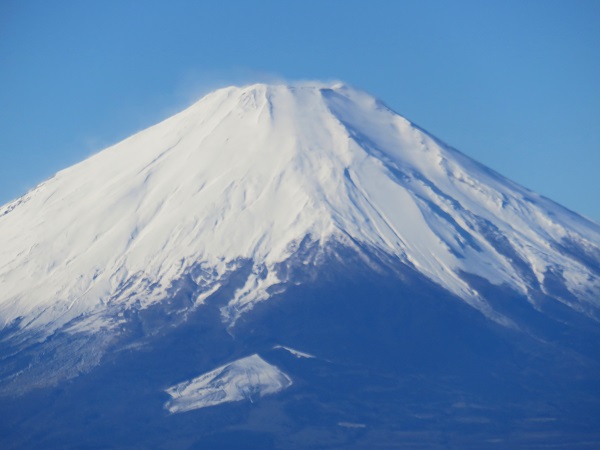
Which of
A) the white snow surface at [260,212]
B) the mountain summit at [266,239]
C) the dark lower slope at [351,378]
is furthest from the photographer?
the white snow surface at [260,212]

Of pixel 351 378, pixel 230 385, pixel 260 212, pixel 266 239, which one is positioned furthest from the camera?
pixel 260 212

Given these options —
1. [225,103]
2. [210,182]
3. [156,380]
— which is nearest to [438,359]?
[156,380]

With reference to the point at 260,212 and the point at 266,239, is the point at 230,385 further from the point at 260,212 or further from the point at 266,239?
the point at 260,212

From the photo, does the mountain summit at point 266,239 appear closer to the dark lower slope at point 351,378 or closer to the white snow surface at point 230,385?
the white snow surface at point 230,385

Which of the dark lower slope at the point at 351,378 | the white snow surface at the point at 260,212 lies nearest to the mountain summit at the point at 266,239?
the white snow surface at the point at 260,212

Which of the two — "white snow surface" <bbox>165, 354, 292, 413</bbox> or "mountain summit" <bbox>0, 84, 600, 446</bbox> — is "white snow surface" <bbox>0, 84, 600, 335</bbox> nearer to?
"mountain summit" <bbox>0, 84, 600, 446</bbox>

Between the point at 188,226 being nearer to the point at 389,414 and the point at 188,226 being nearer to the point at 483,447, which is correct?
the point at 389,414

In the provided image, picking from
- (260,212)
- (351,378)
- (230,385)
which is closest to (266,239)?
(260,212)
